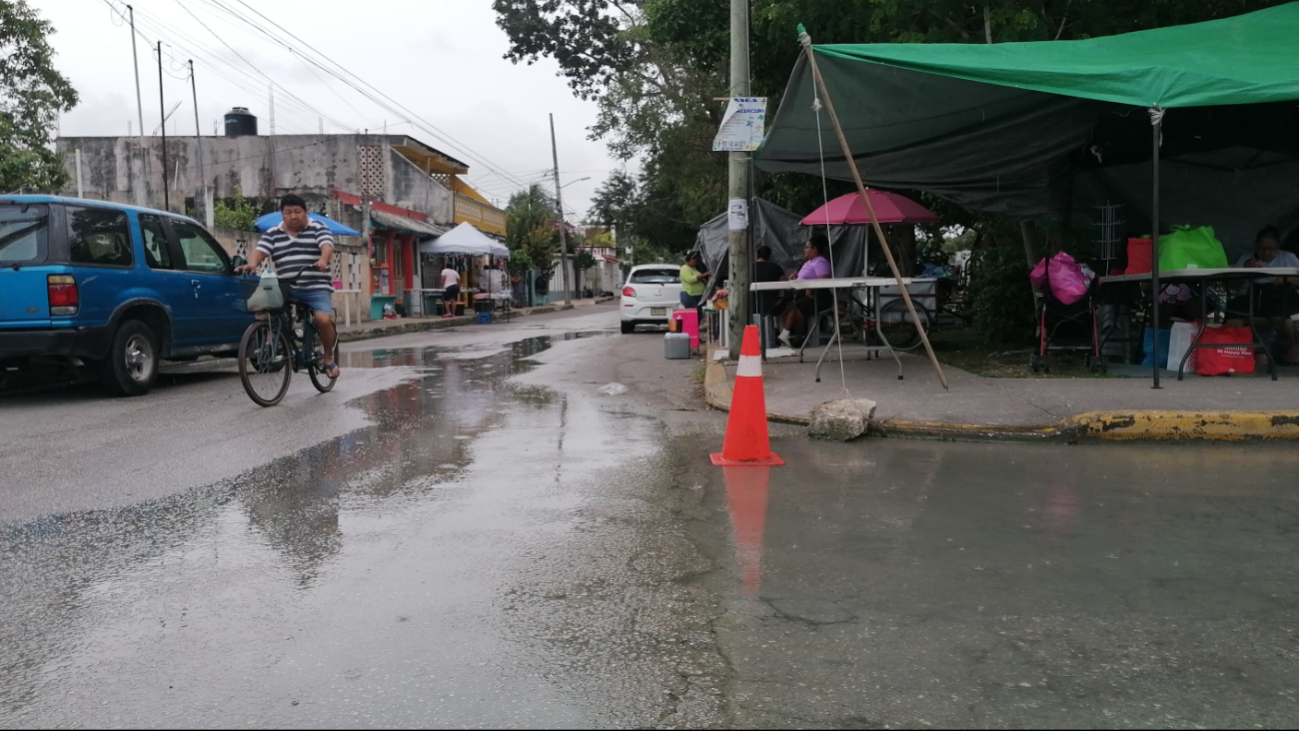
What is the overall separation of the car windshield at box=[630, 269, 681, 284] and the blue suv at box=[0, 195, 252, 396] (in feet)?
38.7

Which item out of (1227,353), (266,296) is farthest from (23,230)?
(1227,353)

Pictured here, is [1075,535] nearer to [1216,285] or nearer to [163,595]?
[163,595]

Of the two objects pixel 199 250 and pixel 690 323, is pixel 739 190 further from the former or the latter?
pixel 199 250

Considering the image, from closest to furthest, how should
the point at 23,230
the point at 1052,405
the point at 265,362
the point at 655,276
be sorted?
the point at 1052,405
the point at 265,362
the point at 23,230
the point at 655,276

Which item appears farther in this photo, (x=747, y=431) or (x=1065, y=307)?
(x=1065, y=307)

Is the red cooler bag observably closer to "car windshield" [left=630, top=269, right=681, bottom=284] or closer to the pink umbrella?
the pink umbrella

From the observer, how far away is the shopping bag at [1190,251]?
911cm

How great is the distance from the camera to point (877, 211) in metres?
13.0

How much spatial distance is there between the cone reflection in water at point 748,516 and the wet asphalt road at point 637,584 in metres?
0.02

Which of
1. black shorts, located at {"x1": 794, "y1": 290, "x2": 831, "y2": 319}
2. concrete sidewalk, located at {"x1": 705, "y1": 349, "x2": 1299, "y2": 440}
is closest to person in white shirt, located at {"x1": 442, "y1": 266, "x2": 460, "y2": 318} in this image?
→ black shorts, located at {"x1": 794, "y1": 290, "x2": 831, "y2": 319}

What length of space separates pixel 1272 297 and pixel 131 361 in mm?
10736

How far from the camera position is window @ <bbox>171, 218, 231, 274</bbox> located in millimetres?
10641

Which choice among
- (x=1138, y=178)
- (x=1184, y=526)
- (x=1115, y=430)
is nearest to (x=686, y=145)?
(x=1138, y=178)

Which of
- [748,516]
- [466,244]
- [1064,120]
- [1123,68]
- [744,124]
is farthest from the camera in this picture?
[466,244]
